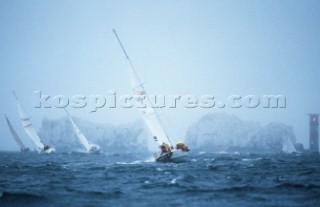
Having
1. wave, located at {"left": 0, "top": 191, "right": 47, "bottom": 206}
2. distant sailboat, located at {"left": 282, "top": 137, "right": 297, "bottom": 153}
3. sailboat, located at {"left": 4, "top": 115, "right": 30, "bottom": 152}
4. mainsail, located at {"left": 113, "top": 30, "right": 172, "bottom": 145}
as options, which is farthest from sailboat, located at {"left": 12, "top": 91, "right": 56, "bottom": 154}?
distant sailboat, located at {"left": 282, "top": 137, "right": 297, "bottom": 153}

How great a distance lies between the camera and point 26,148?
140 meters

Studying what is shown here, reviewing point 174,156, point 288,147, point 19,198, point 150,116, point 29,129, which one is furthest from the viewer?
point 288,147

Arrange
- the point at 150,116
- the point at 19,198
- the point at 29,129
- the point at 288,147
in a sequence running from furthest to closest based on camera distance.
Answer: the point at 288,147
the point at 29,129
the point at 150,116
the point at 19,198

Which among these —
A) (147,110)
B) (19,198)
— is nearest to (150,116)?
(147,110)

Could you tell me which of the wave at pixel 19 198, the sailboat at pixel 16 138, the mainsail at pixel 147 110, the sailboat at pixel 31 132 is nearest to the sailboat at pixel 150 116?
the mainsail at pixel 147 110

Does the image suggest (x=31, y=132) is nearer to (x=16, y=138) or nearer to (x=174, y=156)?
(x=16, y=138)

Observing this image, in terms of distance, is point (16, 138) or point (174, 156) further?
point (16, 138)

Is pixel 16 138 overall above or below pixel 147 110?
below

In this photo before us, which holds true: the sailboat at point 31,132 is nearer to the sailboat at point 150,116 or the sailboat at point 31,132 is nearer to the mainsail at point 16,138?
the mainsail at point 16,138

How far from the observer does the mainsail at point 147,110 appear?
4047 cm

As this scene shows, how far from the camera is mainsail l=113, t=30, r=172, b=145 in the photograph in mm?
40469

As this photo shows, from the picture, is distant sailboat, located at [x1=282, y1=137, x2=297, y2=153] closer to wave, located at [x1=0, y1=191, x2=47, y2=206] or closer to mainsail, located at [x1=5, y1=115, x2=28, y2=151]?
mainsail, located at [x1=5, y1=115, x2=28, y2=151]

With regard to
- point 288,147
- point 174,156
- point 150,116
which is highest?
point 150,116

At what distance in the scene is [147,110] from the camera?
134 feet
